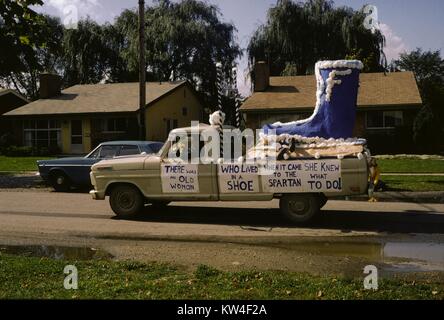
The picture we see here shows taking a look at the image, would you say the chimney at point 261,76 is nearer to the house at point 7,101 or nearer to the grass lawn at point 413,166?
the grass lawn at point 413,166

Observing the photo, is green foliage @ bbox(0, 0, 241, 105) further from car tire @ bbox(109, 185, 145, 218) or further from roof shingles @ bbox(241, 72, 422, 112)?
car tire @ bbox(109, 185, 145, 218)

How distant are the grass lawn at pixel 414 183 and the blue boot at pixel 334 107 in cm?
518

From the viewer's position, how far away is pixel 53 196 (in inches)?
612

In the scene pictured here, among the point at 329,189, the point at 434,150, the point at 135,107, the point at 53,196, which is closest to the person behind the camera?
the point at 329,189

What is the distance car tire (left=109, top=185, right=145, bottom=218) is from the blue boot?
295 centimetres

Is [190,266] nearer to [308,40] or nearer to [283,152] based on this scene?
[283,152]

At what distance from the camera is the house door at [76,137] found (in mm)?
36312

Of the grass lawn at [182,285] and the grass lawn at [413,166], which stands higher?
the grass lawn at [413,166]

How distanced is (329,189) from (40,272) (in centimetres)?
546

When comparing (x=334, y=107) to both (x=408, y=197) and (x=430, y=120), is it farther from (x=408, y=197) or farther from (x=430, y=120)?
(x=430, y=120)

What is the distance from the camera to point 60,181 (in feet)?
54.4

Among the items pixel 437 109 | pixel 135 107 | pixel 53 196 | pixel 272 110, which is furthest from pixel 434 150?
pixel 53 196

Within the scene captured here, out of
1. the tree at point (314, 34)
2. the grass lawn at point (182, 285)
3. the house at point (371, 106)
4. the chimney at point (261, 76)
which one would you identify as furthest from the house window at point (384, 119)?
the grass lawn at point (182, 285)
